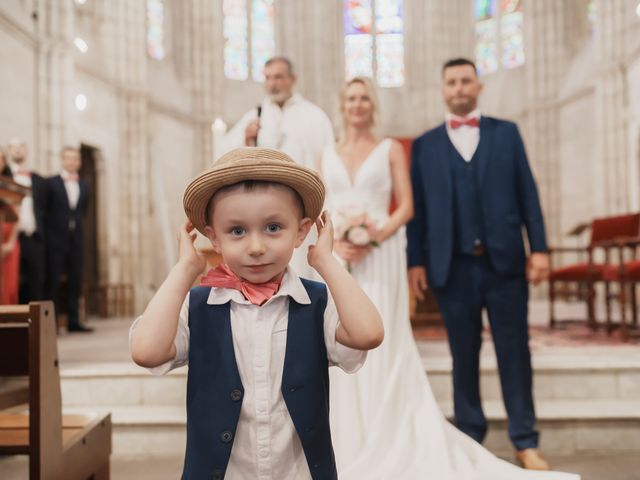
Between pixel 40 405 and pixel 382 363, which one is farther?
pixel 382 363

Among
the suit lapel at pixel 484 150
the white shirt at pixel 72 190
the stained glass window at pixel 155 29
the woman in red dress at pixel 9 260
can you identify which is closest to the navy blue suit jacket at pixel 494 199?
the suit lapel at pixel 484 150

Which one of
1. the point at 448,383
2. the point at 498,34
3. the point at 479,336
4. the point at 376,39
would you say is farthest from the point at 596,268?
the point at 376,39

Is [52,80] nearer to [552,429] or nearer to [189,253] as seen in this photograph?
[552,429]

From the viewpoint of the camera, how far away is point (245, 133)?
347 centimetres

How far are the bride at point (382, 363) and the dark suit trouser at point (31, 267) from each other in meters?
4.12

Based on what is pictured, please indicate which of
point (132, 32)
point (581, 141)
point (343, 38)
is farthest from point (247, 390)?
point (343, 38)

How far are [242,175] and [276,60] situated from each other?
2.21 m

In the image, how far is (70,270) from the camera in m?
7.17

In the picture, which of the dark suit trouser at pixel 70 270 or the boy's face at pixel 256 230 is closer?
the boy's face at pixel 256 230

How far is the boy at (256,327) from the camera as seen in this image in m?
1.32

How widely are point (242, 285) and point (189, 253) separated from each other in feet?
0.44

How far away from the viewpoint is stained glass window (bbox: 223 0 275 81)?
1461cm

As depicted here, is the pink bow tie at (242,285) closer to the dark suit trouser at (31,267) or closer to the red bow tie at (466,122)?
the red bow tie at (466,122)

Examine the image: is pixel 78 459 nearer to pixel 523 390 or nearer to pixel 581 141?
pixel 523 390
